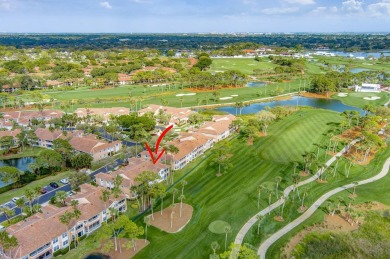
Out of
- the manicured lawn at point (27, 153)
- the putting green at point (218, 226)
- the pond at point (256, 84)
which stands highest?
the pond at point (256, 84)

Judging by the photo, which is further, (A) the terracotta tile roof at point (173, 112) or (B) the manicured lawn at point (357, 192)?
(A) the terracotta tile roof at point (173, 112)

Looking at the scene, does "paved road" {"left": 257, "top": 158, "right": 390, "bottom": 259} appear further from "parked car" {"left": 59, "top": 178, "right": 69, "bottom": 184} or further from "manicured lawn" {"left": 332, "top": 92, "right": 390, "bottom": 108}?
"manicured lawn" {"left": 332, "top": 92, "right": 390, "bottom": 108}

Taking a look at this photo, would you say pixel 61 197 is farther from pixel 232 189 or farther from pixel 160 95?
pixel 160 95

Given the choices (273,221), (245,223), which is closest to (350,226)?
(273,221)

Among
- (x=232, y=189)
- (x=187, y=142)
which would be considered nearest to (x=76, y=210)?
(x=232, y=189)

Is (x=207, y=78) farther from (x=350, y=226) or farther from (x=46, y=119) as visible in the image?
(x=350, y=226)

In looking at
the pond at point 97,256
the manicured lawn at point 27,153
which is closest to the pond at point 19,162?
the manicured lawn at point 27,153

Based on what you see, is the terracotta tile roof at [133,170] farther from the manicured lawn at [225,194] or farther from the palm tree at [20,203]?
the palm tree at [20,203]
